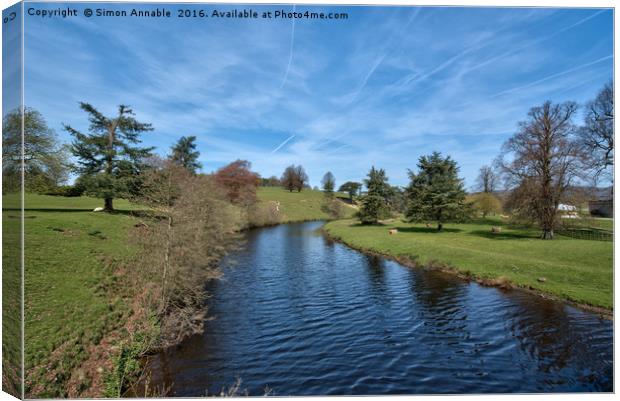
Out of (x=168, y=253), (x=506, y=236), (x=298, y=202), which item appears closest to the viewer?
(x=168, y=253)

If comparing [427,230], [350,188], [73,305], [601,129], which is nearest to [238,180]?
[350,188]

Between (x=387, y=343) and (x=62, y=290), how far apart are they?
1156 centimetres

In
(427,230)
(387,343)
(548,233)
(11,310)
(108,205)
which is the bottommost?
(387,343)

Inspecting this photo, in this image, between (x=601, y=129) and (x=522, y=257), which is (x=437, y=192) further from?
(x=601, y=129)

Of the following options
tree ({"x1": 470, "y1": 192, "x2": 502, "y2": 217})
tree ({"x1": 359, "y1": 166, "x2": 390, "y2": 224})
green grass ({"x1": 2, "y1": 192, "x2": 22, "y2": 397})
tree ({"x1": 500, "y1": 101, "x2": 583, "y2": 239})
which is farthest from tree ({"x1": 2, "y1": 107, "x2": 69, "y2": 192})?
tree ({"x1": 470, "y1": 192, "x2": 502, "y2": 217})

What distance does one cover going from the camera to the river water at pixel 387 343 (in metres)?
9.21

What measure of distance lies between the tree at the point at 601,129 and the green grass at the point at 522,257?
3538 millimetres

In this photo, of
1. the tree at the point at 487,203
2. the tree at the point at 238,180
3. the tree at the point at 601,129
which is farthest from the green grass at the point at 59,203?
the tree at the point at 487,203

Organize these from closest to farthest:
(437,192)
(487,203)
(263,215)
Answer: (437,192), (487,203), (263,215)

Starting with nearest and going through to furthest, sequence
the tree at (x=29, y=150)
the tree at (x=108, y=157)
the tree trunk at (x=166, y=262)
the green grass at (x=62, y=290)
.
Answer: the tree at (x=29, y=150)
the green grass at (x=62, y=290)
the tree trunk at (x=166, y=262)
the tree at (x=108, y=157)

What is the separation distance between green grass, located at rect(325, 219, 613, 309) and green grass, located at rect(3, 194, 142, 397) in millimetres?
16500

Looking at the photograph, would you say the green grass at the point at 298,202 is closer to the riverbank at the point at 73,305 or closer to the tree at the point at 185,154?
the tree at the point at 185,154

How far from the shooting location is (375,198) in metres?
47.4

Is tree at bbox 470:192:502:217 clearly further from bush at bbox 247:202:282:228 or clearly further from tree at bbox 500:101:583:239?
bush at bbox 247:202:282:228
